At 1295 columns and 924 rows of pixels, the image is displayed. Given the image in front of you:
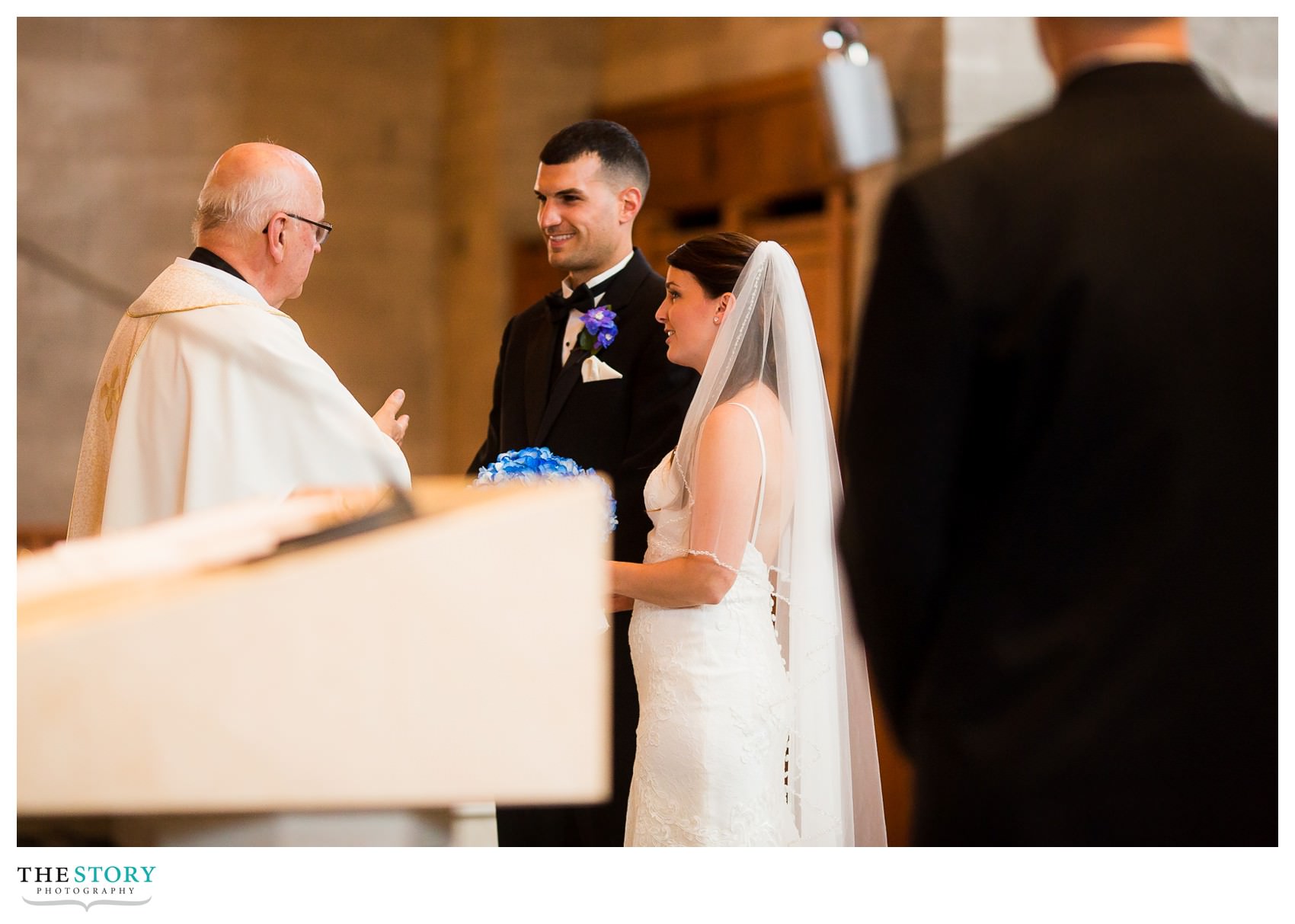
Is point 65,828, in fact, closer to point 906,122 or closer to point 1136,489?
point 1136,489

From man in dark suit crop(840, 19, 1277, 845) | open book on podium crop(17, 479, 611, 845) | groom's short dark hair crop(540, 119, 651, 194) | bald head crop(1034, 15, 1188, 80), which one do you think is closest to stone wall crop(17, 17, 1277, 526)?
groom's short dark hair crop(540, 119, 651, 194)

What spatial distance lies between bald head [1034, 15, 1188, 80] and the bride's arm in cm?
137

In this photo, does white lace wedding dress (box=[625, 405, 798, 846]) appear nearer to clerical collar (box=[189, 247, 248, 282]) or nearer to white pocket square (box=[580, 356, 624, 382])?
white pocket square (box=[580, 356, 624, 382])

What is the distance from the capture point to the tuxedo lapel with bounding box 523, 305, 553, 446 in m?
3.52

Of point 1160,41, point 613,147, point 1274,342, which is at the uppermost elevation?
point 613,147

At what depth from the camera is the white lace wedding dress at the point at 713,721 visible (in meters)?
2.84

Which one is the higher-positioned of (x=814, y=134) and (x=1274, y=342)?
(x=814, y=134)

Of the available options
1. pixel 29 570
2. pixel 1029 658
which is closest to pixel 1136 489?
pixel 1029 658

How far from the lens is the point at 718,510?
2.77 meters

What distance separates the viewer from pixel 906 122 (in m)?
5.36

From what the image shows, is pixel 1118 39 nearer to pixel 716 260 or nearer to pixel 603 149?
pixel 716 260

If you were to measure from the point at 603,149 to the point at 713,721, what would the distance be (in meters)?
1.50

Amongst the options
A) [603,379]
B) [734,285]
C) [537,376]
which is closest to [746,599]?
[734,285]

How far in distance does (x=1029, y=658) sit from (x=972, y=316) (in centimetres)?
35
